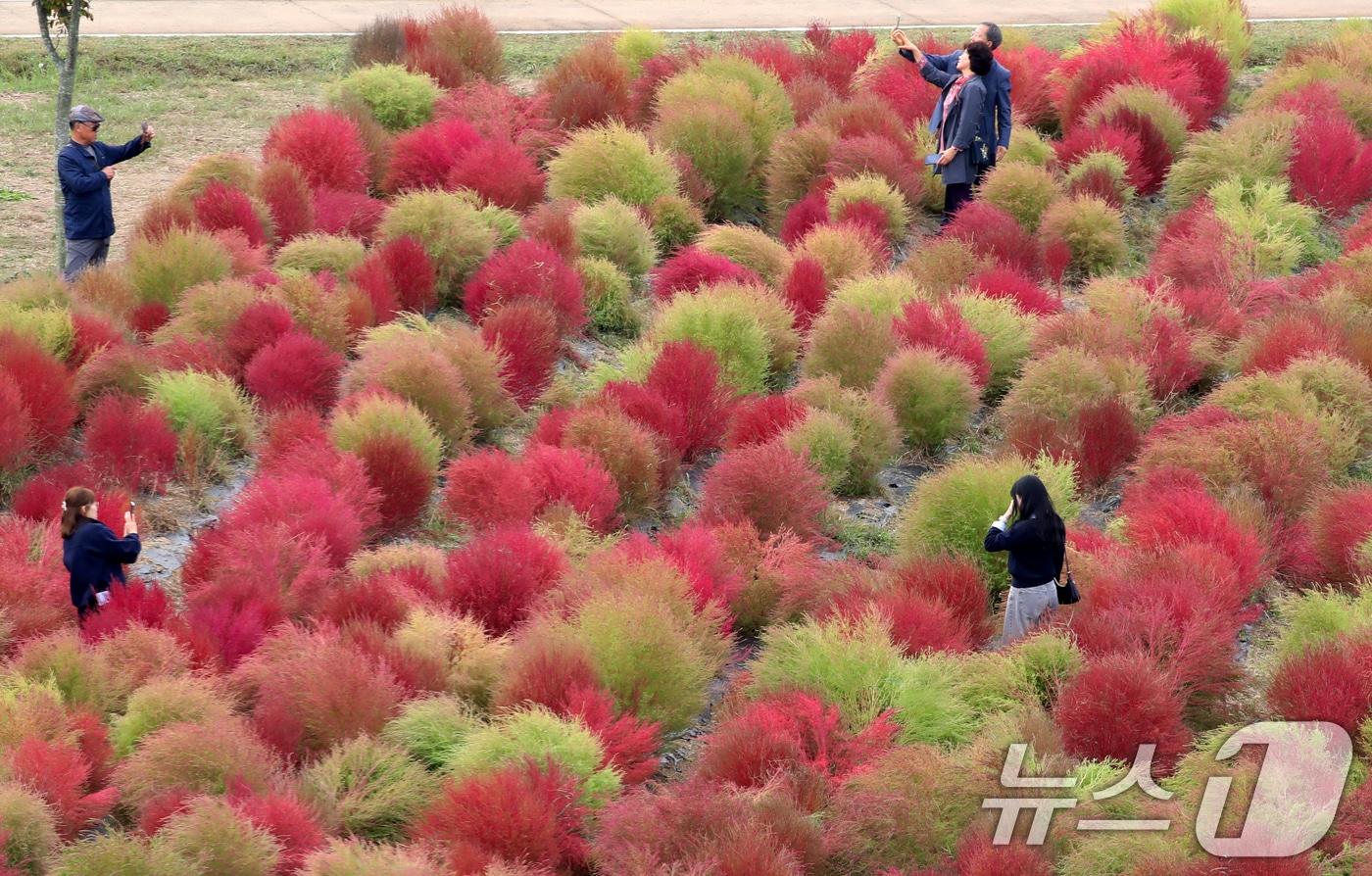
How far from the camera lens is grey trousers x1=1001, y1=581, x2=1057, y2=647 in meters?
6.99

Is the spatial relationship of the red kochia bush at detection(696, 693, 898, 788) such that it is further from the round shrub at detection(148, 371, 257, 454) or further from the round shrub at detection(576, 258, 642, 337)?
the round shrub at detection(576, 258, 642, 337)

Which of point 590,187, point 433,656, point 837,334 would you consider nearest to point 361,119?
point 590,187

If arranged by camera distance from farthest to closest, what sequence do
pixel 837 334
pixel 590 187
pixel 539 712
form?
pixel 590 187, pixel 837 334, pixel 539 712

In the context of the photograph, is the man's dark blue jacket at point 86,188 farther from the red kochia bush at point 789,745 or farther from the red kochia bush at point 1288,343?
the red kochia bush at point 1288,343

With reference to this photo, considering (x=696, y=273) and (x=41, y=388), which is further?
(x=696, y=273)

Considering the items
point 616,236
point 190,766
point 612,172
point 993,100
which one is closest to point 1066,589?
point 190,766

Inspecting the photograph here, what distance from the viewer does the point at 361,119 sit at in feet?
40.3

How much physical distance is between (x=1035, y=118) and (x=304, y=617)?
899cm

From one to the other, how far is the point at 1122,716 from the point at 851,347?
381 centimetres

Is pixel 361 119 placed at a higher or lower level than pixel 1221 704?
higher

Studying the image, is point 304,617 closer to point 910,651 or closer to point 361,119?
point 910,651

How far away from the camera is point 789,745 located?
611 centimetres

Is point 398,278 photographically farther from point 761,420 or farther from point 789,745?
point 789,745

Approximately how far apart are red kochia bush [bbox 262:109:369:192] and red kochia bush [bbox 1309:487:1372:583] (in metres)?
6.83
